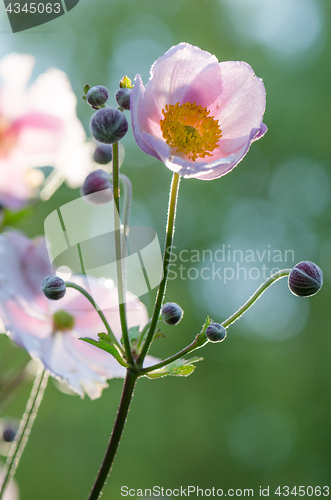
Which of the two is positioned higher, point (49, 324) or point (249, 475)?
point (49, 324)

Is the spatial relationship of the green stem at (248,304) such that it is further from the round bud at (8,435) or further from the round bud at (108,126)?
the round bud at (8,435)

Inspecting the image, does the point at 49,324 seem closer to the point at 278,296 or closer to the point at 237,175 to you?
the point at 278,296

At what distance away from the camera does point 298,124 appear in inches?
293

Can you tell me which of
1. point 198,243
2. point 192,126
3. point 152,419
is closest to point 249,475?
point 152,419

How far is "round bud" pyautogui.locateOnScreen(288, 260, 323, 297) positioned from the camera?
0.87m

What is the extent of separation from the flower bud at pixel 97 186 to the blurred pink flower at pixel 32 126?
0.19m

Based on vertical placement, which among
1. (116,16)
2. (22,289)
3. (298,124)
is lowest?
(298,124)

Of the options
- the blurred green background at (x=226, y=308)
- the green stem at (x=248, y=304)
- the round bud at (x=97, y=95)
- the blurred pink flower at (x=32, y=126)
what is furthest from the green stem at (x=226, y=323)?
the blurred green background at (x=226, y=308)

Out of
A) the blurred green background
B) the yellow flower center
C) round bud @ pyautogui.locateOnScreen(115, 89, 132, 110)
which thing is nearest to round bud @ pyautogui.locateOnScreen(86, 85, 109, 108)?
round bud @ pyautogui.locateOnScreen(115, 89, 132, 110)

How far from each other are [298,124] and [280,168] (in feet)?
2.51

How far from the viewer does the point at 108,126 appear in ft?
2.35

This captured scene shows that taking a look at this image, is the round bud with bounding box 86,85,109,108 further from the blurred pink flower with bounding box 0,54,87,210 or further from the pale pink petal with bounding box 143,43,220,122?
the blurred pink flower with bounding box 0,54,87,210

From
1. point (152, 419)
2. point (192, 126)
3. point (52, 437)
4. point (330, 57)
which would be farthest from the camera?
point (330, 57)

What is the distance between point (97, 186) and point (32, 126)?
40 cm
